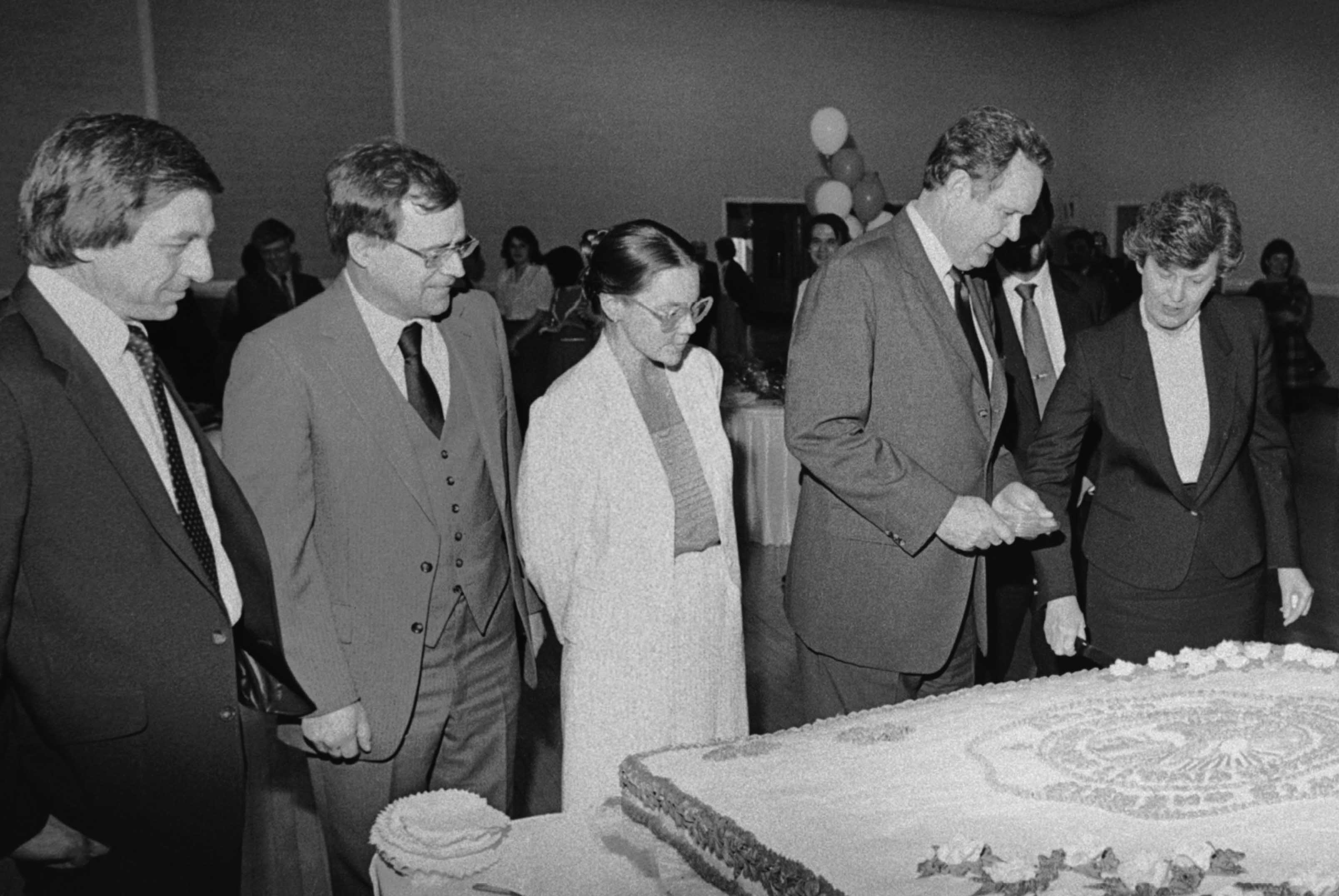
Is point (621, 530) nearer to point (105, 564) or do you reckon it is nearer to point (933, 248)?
point (933, 248)

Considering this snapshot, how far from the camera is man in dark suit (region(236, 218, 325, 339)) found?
7852 millimetres

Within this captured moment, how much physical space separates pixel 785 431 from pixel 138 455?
1.06 metres

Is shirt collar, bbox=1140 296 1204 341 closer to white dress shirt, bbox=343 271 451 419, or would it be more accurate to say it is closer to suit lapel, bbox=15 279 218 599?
white dress shirt, bbox=343 271 451 419

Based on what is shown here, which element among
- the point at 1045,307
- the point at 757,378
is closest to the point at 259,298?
the point at 757,378

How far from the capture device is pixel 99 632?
62.1 inches

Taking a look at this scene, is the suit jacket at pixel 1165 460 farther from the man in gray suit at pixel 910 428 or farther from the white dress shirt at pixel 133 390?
the white dress shirt at pixel 133 390

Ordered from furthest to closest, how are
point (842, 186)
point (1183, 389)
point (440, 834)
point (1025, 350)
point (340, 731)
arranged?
point (842, 186) < point (1025, 350) < point (1183, 389) < point (340, 731) < point (440, 834)

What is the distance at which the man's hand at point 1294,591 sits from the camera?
2598 mm

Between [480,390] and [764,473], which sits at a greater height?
[480,390]

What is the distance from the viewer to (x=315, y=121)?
1079 cm

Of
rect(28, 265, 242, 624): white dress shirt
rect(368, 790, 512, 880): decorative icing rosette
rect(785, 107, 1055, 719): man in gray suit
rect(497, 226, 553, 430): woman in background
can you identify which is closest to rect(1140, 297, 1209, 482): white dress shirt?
rect(785, 107, 1055, 719): man in gray suit

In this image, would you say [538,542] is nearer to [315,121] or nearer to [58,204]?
[58,204]

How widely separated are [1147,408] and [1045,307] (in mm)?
1291

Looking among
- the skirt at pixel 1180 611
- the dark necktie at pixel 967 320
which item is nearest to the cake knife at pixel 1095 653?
the skirt at pixel 1180 611
